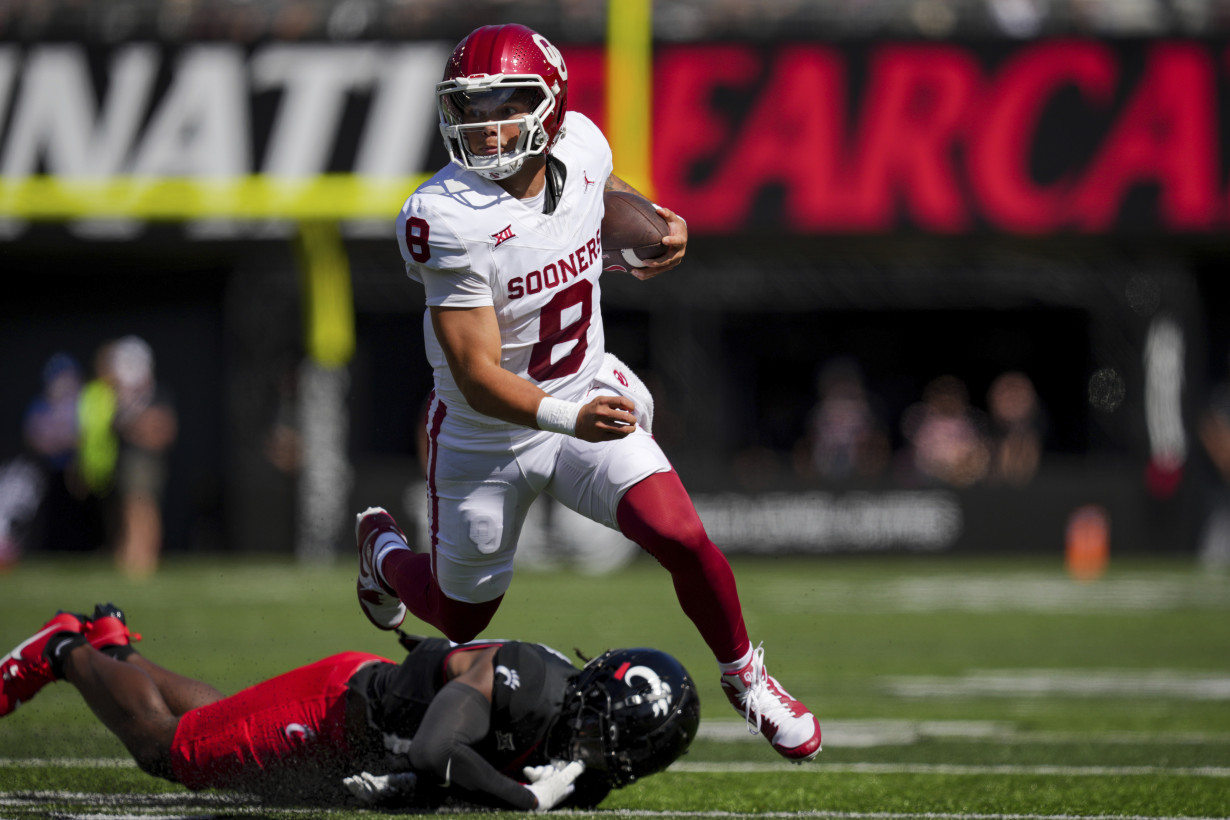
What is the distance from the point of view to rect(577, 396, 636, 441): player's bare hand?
3.57 meters

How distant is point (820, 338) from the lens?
16406 mm

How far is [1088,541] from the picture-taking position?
1274 centimetres

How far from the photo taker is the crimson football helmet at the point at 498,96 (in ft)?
12.8

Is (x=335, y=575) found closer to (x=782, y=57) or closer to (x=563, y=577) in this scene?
(x=563, y=577)

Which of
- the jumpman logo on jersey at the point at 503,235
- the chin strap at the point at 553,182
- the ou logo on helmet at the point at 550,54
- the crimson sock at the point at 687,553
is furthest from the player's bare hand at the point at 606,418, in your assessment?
the ou logo on helmet at the point at 550,54

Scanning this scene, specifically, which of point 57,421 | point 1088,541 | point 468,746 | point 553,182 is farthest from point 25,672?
point 1088,541

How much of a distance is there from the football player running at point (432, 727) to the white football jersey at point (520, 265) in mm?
672

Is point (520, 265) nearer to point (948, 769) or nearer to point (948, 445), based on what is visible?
point (948, 769)

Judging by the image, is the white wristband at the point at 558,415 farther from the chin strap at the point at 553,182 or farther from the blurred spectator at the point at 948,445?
the blurred spectator at the point at 948,445

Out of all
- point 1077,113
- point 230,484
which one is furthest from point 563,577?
point 1077,113

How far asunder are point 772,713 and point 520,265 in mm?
1370

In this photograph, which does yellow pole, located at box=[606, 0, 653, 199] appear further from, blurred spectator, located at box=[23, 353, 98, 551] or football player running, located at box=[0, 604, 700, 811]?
football player running, located at box=[0, 604, 700, 811]

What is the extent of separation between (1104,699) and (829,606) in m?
3.64

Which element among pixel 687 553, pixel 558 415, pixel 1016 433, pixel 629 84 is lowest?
pixel 1016 433
